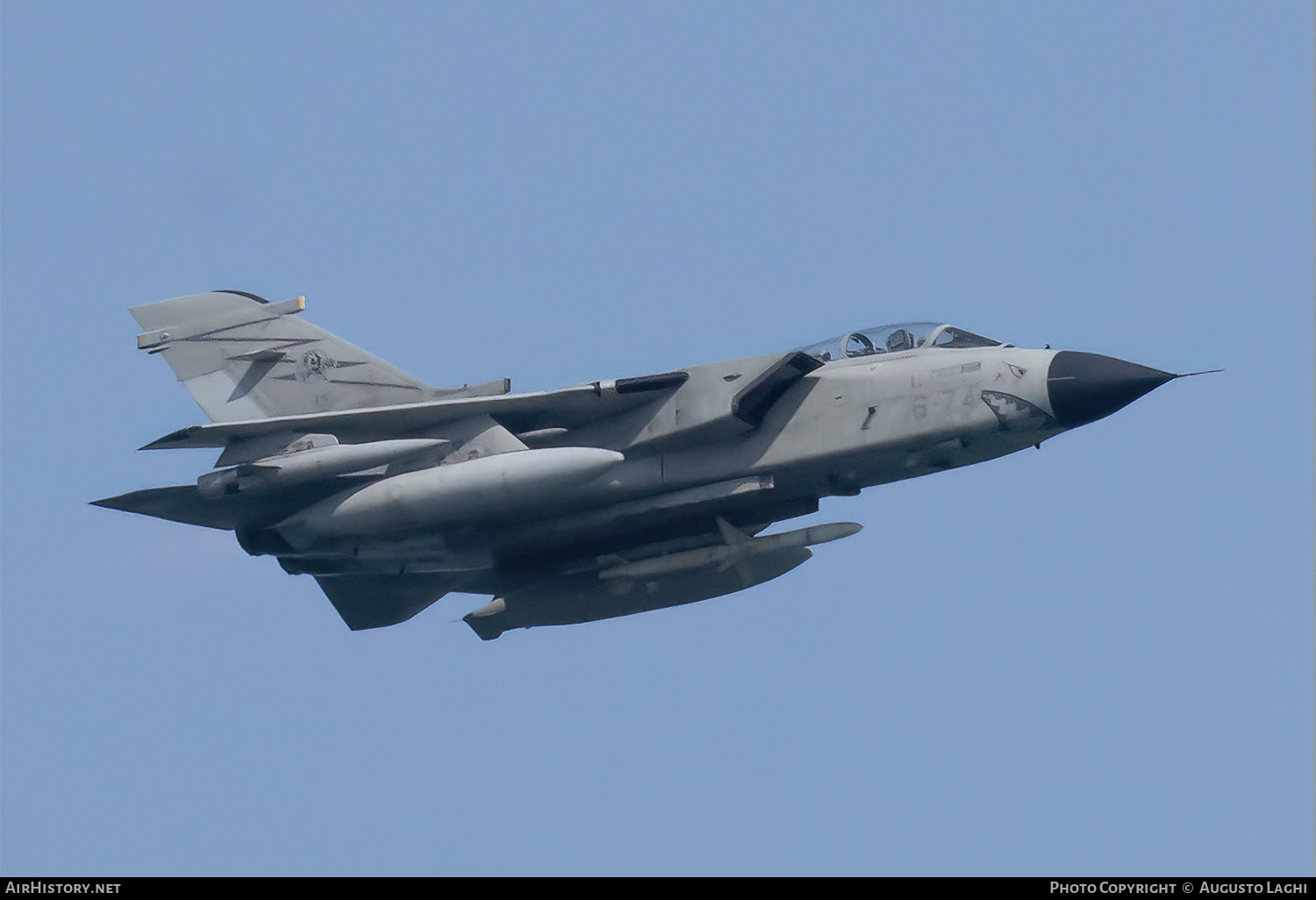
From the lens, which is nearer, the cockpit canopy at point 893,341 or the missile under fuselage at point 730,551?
the cockpit canopy at point 893,341

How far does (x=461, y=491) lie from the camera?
21.4 meters

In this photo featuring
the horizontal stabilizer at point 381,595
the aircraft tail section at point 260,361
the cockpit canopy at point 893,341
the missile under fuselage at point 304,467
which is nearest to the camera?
the missile under fuselage at point 304,467

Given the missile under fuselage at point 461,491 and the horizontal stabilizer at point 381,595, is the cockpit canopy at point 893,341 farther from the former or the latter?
the horizontal stabilizer at point 381,595

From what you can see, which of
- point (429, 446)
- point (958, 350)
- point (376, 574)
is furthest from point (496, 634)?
point (958, 350)

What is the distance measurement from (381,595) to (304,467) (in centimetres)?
329

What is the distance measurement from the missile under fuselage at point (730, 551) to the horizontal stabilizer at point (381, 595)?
2.46m

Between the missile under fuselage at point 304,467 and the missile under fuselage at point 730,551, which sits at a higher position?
the missile under fuselage at point 304,467

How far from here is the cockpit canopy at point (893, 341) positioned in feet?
71.7

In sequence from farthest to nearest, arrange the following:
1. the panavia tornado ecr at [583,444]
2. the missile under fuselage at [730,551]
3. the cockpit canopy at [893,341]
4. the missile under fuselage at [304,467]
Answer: the missile under fuselage at [730,551] < the cockpit canopy at [893,341] < the missile under fuselage at [304,467] < the panavia tornado ecr at [583,444]

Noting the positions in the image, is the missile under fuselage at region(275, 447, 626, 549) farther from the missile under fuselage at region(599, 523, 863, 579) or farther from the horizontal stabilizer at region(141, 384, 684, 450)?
the missile under fuselage at region(599, 523, 863, 579)

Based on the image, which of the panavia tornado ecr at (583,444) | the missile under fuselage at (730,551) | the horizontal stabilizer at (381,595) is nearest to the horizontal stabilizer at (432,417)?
the panavia tornado ecr at (583,444)

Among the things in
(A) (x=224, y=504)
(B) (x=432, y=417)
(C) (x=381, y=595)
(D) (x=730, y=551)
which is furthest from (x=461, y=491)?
(C) (x=381, y=595)
